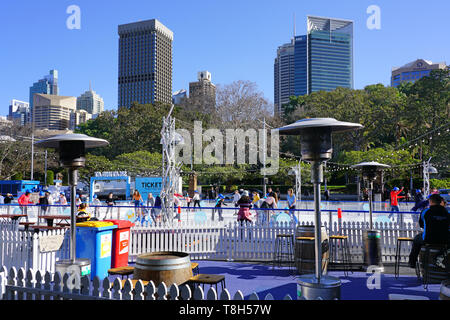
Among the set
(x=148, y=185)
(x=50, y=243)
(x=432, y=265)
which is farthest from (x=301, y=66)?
(x=50, y=243)

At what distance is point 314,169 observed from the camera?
16.2 ft

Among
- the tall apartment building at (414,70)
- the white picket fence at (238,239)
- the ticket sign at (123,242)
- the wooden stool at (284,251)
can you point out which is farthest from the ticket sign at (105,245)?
the tall apartment building at (414,70)

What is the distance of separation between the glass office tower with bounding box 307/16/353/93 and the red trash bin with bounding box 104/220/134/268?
14590 cm

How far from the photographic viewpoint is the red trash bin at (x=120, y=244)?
29.3 feet

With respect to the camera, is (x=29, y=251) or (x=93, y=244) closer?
(x=93, y=244)

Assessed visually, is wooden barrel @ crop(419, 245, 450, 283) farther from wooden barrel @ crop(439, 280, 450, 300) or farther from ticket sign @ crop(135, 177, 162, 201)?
ticket sign @ crop(135, 177, 162, 201)

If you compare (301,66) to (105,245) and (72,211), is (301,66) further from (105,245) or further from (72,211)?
(72,211)

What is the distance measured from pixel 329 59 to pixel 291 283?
15226 cm

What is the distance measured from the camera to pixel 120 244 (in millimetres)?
9086

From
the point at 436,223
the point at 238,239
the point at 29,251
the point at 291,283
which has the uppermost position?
the point at 436,223

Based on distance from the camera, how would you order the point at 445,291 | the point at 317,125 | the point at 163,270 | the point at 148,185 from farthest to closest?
the point at 148,185, the point at 163,270, the point at 317,125, the point at 445,291

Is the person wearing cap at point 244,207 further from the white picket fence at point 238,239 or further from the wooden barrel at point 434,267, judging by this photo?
the wooden barrel at point 434,267

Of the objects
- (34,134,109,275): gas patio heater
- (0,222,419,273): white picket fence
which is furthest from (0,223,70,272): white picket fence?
(34,134,109,275): gas patio heater

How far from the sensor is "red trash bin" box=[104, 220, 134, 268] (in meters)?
8.95
